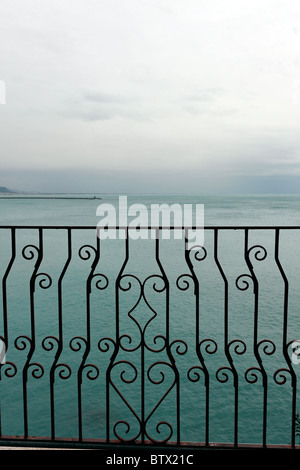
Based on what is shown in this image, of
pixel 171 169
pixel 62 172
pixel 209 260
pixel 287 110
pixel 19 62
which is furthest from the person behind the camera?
pixel 62 172

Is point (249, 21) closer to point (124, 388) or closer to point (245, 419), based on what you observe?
point (245, 419)

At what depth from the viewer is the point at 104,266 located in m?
22.1

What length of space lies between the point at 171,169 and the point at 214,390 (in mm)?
45124

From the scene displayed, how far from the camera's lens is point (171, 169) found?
54094 millimetres

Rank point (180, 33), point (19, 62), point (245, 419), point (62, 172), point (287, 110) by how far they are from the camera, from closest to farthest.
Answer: point (180, 33), point (19, 62), point (245, 419), point (287, 110), point (62, 172)

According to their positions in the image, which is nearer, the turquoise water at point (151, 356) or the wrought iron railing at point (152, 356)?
the wrought iron railing at point (152, 356)

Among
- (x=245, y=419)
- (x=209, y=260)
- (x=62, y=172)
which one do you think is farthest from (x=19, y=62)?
(x=62, y=172)

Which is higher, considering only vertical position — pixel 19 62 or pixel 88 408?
pixel 19 62

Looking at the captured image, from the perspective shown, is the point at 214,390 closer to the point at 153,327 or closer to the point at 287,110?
the point at 153,327

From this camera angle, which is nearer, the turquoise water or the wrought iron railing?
the wrought iron railing

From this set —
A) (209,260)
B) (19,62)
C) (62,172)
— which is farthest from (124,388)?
(62,172)
